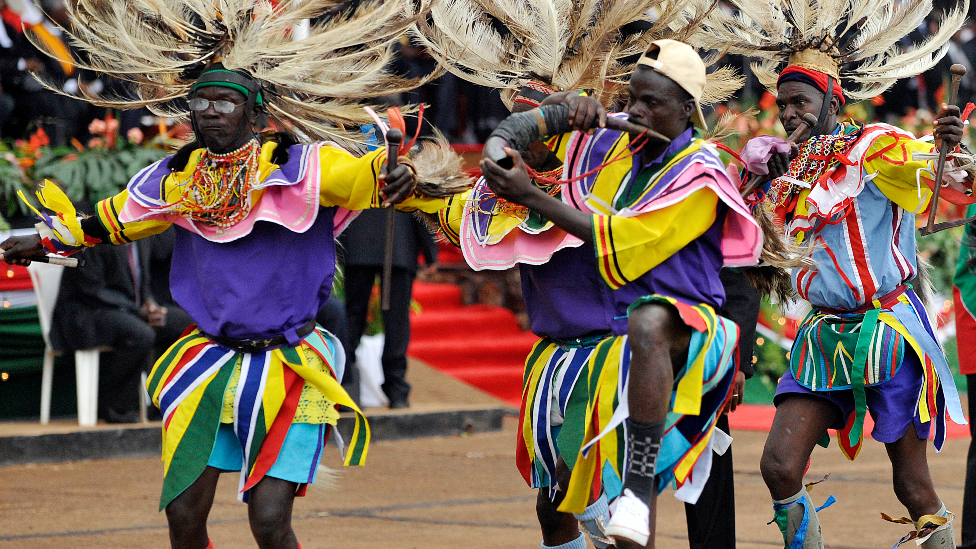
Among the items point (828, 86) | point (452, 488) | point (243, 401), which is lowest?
point (452, 488)

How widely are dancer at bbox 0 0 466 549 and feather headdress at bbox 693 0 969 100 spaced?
1.46 m

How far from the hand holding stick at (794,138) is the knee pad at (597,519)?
1134mm

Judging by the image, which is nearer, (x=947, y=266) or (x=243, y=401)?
(x=243, y=401)

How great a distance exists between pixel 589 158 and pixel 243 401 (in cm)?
147

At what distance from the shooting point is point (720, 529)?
16.7 ft

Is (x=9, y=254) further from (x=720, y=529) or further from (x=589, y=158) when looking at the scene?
(x=720, y=529)

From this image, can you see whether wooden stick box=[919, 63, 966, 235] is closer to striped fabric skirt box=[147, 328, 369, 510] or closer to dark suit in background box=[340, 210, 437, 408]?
striped fabric skirt box=[147, 328, 369, 510]

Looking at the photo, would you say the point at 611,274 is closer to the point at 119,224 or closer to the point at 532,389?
the point at 532,389

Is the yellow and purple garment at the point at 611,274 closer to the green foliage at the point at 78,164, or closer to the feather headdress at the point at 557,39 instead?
the feather headdress at the point at 557,39

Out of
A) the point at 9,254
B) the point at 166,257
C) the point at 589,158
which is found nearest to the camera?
the point at 589,158

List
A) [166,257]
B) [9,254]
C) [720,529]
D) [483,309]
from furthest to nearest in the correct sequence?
[483,309] < [166,257] < [720,529] < [9,254]

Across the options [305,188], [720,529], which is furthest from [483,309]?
[305,188]

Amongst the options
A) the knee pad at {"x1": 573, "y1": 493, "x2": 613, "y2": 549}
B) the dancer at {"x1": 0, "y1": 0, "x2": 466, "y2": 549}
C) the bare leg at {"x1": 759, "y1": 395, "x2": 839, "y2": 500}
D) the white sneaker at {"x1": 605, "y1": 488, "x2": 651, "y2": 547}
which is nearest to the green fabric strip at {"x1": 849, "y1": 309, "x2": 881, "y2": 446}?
the bare leg at {"x1": 759, "y1": 395, "x2": 839, "y2": 500}

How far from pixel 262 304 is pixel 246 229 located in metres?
0.27
